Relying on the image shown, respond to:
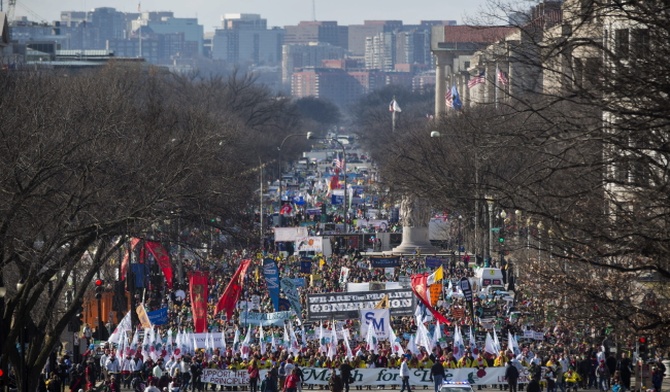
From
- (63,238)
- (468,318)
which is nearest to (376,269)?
(468,318)

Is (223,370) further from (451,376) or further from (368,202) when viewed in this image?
(368,202)

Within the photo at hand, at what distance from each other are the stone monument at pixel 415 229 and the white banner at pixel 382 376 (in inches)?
1430

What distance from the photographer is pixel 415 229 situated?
3059 inches

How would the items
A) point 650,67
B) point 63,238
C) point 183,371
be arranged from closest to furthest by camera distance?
point 650,67 → point 63,238 → point 183,371

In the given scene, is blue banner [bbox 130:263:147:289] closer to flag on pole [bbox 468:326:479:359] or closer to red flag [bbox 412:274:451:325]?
red flag [bbox 412:274:451:325]

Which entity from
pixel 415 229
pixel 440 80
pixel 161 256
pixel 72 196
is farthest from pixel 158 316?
pixel 440 80

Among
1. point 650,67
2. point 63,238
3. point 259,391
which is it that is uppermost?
point 650,67

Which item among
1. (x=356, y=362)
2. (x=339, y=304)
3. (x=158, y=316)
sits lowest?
(x=356, y=362)

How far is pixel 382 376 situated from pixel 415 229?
1472 inches

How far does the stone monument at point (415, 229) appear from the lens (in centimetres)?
7712

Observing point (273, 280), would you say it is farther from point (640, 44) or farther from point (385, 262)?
point (640, 44)

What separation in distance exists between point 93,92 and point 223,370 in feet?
136

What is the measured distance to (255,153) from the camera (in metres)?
124

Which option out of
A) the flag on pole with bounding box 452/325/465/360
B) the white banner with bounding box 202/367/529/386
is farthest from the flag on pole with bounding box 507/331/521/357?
the flag on pole with bounding box 452/325/465/360
